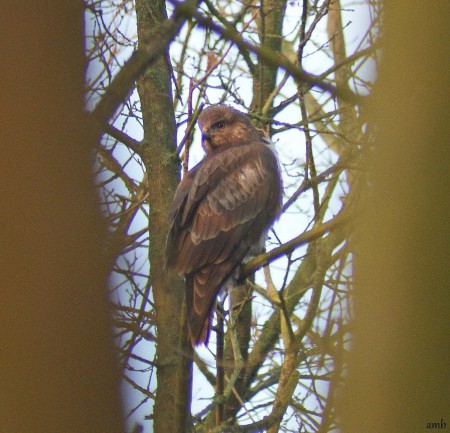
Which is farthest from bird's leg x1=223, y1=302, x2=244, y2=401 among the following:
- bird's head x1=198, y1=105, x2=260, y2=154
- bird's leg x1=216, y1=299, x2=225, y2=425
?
bird's head x1=198, y1=105, x2=260, y2=154

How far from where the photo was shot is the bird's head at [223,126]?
7316mm

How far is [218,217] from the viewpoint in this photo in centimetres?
630

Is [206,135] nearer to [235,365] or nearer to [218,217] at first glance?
[218,217]

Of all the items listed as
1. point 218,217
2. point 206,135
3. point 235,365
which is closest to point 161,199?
point 218,217

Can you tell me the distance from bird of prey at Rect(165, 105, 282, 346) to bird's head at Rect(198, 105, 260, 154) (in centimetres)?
28

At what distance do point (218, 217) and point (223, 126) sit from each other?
1.34 meters

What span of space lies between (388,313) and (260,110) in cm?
586

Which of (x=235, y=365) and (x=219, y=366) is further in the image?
(x=235, y=365)

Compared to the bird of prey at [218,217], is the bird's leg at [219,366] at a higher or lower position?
lower

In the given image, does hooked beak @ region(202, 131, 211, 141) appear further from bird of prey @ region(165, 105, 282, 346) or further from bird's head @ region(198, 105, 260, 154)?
bird of prey @ region(165, 105, 282, 346)

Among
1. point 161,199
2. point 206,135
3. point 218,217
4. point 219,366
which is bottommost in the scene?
point 219,366

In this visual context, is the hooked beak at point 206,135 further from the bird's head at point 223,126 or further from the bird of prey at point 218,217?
the bird of prey at point 218,217

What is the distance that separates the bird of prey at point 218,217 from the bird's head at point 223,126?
28 centimetres

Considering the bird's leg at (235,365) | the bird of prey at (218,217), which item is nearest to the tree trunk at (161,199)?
the bird of prey at (218,217)
